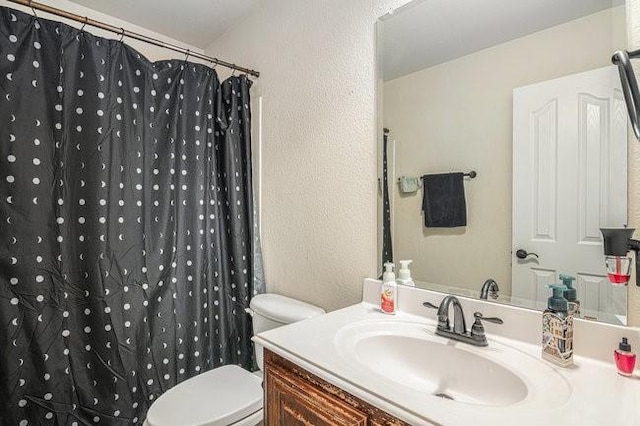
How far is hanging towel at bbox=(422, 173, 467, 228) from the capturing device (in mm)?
1134

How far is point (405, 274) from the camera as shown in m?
1.21


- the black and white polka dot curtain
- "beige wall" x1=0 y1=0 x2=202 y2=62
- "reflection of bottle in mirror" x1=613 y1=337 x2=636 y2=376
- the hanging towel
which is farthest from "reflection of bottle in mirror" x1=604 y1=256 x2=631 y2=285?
"beige wall" x1=0 y1=0 x2=202 y2=62

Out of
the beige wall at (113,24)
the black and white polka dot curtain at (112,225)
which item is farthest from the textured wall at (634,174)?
the beige wall at (113,24)

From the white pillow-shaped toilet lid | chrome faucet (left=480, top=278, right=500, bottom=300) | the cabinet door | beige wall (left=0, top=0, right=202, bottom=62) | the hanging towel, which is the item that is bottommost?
the white pillow-shaped toilet lid

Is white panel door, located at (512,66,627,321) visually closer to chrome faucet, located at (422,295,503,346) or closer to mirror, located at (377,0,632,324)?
mirror, located at (377,0,632,324)

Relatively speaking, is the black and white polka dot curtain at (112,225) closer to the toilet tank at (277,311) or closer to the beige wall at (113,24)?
the toilet tank at (277,311)

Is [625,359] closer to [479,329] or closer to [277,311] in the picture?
[479,329]

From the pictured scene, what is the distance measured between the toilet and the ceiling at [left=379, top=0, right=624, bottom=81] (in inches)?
43.7

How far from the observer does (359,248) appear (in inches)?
53.7

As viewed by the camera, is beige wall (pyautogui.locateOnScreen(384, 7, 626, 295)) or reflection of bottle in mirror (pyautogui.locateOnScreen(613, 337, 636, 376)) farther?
beige wall (pyautogui.locateOnScreen(384, 7, 626, 295))

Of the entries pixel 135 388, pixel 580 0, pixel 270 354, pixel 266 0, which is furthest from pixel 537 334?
pixel 266 0

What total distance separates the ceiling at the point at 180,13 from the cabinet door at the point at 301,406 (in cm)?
197

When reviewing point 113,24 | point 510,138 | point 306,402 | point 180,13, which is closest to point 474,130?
point 510,138

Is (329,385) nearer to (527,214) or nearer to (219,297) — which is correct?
(527,214)
